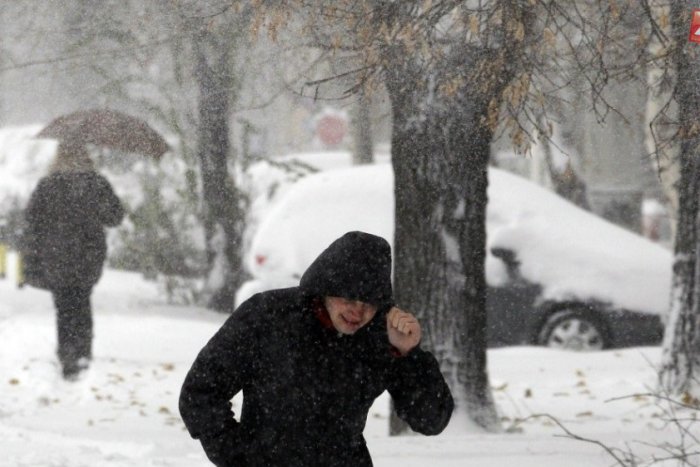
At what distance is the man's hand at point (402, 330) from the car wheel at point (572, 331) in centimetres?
775

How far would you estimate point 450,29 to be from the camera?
6.13 metres

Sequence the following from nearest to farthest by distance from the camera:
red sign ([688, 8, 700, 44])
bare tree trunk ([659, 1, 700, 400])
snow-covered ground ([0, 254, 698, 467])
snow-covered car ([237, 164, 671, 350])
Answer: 1. red sign ([688, 8, 700, 44])
2. snow-covered ground ([0, 254, 698, 467])
3. bare tree trunk ([659, 1, 700, 400])
4. snow-covered car ([237, 164, 671, 350])

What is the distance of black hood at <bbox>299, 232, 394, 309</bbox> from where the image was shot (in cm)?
313

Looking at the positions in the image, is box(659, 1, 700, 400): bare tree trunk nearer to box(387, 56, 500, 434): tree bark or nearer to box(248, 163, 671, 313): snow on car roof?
box(387, 56, 500, 434): tree bark

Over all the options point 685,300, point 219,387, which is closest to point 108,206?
point 685,300

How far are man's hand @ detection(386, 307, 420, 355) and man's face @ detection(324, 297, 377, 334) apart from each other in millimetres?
58

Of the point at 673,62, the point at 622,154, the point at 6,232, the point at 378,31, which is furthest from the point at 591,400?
the point at 622,154

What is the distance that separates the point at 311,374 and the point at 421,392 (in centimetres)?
29

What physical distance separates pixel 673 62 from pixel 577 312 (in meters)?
4.68

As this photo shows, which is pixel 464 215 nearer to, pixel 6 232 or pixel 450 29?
pixel 450 29

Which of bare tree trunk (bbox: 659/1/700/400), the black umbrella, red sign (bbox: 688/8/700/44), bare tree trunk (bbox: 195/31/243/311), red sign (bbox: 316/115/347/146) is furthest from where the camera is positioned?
red sign (bbox: 316/115/347/146)

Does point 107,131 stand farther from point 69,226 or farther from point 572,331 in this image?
point 572,331

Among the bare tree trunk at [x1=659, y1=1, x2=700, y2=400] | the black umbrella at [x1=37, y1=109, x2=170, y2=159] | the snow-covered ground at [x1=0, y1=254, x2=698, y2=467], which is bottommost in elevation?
the snow-covered ground at [x1=0, y1=254, x2=698, y2=467]

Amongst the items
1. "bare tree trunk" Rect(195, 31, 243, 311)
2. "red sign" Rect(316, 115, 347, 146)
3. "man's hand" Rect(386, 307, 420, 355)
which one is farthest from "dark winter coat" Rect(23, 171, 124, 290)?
"red sign" Rect(316, 115, 347, 146)
